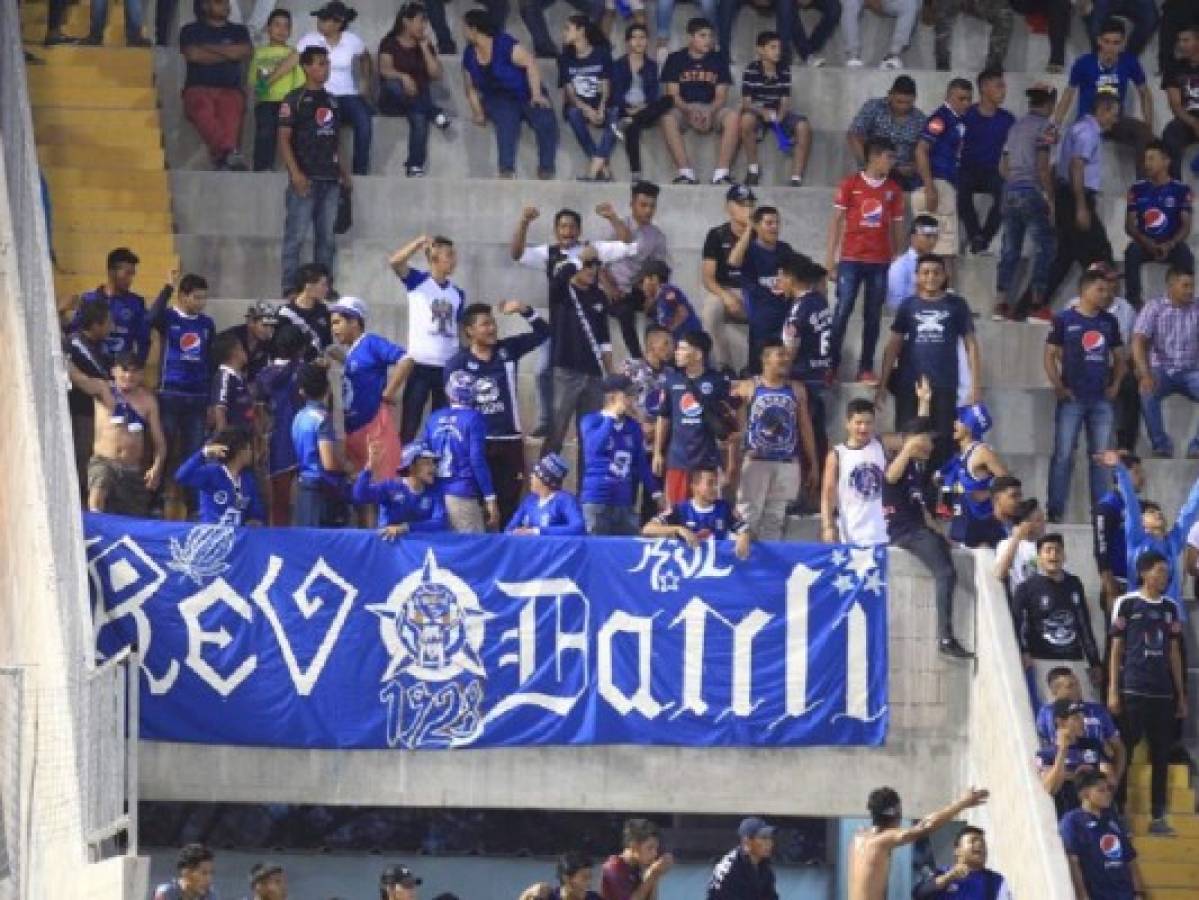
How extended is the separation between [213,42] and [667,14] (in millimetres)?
3661

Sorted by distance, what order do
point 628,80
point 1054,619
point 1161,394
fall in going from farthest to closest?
point 628,80, point 1161,394, point 1054,619

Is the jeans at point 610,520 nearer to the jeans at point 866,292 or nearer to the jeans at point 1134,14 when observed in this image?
the jeans at point 866,292

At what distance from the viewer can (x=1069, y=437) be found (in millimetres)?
25312

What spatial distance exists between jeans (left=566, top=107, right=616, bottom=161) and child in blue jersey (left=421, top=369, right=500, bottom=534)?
5.22 m

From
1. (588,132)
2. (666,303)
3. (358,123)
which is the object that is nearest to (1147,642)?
(666,303)

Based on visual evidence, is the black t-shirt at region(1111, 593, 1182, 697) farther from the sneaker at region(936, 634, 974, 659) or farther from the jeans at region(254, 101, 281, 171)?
the jeans at region(254, 101, 281, 171)

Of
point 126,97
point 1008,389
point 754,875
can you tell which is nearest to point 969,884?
point 754,875

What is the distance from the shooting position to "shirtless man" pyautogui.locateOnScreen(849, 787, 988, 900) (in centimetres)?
2127

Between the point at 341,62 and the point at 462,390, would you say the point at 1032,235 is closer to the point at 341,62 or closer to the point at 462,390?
the point at 341,62

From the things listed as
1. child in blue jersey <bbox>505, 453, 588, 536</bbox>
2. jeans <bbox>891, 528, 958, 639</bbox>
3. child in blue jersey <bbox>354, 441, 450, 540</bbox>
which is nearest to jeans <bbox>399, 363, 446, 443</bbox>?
child in blue jersey <bbox>354, 441, 450, 540</bbox>

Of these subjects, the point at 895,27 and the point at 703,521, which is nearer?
the point at 703,521

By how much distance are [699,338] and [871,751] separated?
2.80 metres

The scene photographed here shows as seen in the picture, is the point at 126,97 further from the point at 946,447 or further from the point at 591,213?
the point at 946,447

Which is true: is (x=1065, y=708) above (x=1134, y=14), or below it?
below
